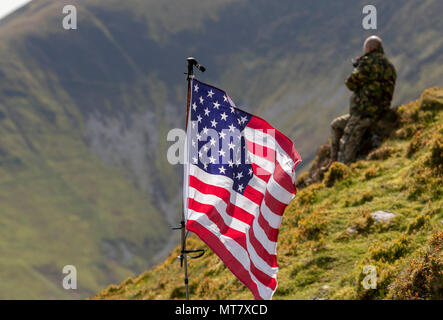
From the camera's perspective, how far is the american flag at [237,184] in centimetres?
926

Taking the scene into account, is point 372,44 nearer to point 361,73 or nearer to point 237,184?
point 361,73

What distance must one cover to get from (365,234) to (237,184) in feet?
20.2

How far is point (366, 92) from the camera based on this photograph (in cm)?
2012

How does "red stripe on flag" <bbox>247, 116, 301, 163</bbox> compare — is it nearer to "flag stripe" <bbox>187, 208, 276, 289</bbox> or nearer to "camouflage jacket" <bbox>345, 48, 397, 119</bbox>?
"flag stripe" <bbox>187, 208, 276, 289</bbox>

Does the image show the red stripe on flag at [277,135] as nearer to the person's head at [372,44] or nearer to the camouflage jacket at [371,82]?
the camouflage jacket at [371,82]

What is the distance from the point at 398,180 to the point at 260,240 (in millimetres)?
8683

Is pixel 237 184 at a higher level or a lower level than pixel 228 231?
higher

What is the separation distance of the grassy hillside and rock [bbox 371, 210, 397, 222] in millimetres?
139

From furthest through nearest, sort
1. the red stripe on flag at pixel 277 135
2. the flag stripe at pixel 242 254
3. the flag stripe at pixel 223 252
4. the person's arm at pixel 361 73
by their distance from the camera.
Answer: the person's arm at pixel 361 73 → the red stripe on flag at pixel 277 135 → the flag stripe at pixel 242 254 → the flag stripe at pixel 223 252

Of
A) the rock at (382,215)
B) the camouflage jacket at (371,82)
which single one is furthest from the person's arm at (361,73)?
the rock at (382,215)

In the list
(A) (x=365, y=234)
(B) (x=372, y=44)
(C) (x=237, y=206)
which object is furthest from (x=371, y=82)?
(C) (x=237, y=206)

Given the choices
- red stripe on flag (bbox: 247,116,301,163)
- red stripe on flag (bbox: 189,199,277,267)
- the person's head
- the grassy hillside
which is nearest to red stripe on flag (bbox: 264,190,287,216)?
red stripe on flag (bbox: 189,199,277,267)

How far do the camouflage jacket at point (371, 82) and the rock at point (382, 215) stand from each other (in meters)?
6.54
